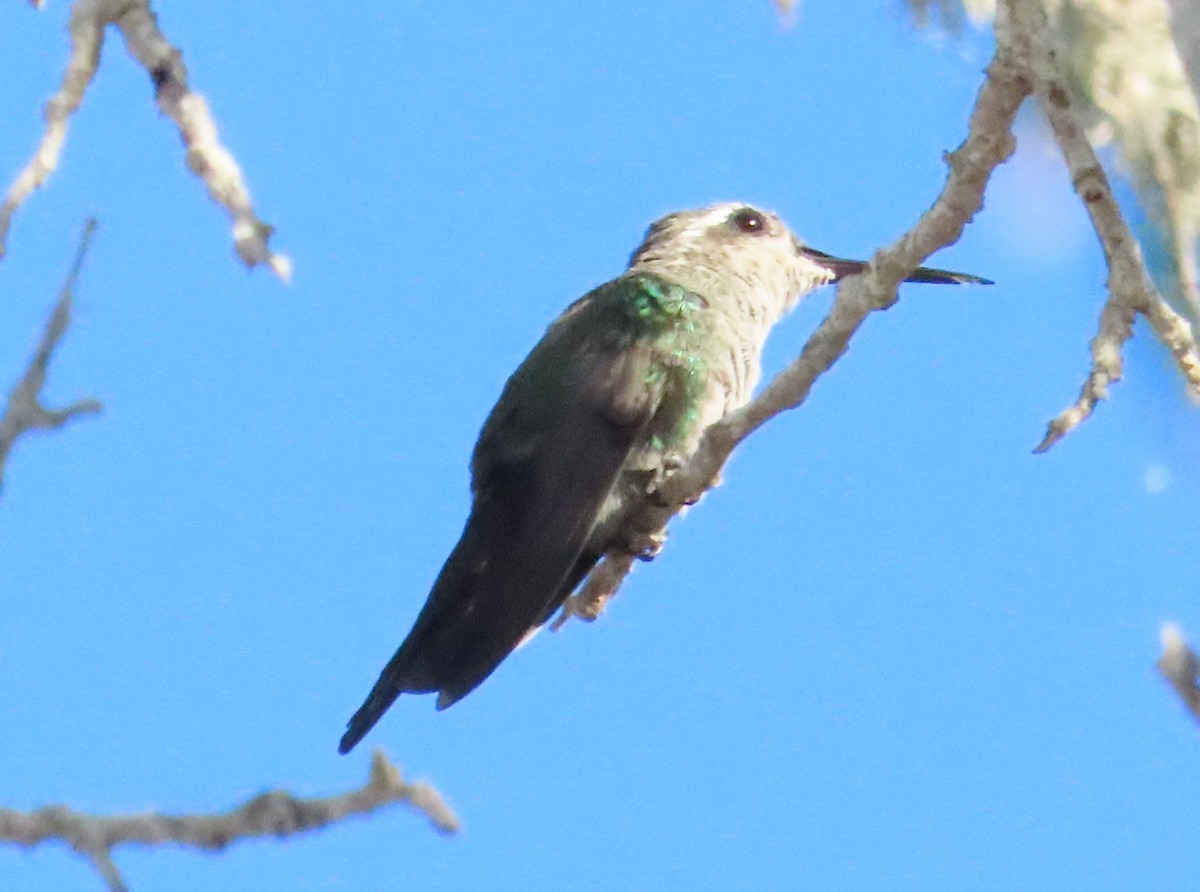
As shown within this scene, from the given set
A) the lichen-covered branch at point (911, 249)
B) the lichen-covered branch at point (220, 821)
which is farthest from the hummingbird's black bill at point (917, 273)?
the lichen-covered branch at point (220, 821)

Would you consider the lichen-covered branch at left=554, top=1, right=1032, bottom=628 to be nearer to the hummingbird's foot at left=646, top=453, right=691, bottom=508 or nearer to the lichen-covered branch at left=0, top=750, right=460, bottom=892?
the hummingbird's foot at left=646, top=453, right=691, bottom=508

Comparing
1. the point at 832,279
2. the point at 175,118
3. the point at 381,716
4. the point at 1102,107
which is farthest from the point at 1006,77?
the point at 832,279

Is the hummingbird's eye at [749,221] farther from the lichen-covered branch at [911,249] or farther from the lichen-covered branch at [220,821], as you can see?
the lichen-covered branch at [220,821]

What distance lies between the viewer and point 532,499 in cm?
487

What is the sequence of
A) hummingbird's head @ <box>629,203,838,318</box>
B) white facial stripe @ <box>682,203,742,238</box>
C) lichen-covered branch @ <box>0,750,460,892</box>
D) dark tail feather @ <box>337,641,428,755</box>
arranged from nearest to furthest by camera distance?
1. lichen-covered branch @ <box>0,750,460,892</box>
2. dark tail feather @ <box>337,641,428,755</box>
3. hummingbird's head @ <box>629,203,838,318</box>
4. white facial stripe @ <box>682,203,742,238</box>

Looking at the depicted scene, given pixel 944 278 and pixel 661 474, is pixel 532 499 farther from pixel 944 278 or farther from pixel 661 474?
pixel 944 278

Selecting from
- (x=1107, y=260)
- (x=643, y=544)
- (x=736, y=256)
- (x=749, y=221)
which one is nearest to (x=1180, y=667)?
(x=1107, y=260)

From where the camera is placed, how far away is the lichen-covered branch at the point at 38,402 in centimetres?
303

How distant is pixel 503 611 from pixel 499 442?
0.69 m

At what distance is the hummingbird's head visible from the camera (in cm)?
560

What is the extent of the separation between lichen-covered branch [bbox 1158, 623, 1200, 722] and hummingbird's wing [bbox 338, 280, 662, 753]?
9.20ft

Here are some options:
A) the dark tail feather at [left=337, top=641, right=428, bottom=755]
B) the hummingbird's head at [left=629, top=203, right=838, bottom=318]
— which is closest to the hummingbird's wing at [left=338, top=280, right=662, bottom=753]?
the dark tail feather at [left=337, top=641, right=428, bottom=755]

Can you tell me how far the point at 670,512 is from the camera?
4.68m

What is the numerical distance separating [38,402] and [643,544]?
80.4 inches
